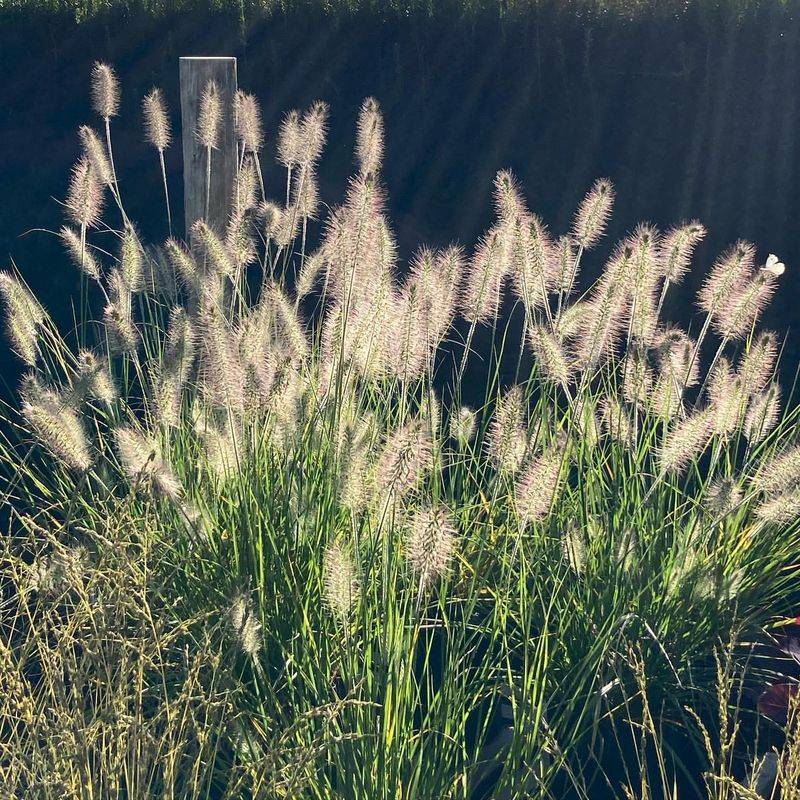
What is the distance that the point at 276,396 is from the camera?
6.91 ft

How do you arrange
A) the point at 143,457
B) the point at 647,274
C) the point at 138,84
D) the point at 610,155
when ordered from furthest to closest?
the point at 138,84
the point at 610,155
the point at 647,274
the point at 143,457

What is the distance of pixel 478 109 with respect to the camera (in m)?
4.99

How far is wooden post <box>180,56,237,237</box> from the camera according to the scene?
3.50m

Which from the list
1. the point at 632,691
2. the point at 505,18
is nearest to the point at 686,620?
the point at 632,691

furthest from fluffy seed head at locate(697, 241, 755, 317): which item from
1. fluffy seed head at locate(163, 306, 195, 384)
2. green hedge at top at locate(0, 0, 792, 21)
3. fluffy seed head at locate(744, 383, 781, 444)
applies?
green hedge at top at locate(0, 0, 792, 21)

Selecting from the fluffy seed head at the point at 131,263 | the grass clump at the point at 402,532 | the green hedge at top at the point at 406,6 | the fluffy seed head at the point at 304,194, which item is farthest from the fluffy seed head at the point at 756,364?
the green hedge at top at the point at 406,6

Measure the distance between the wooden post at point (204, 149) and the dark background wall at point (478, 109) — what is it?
1.35 metres

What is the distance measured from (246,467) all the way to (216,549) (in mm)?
224

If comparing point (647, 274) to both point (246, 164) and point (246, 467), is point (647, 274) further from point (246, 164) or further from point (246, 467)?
point (246, 164)

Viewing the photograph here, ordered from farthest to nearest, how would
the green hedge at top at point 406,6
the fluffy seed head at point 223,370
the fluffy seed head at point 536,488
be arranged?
the green hedge at top at point 406,6, the fluffy seed head at point 223,370, the fluffy seed head at point 536,488

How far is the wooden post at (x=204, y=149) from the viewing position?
3500mm

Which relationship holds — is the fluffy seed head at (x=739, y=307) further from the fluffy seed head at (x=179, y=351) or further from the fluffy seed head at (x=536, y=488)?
the fluffy seed head at (x=179, y=351)

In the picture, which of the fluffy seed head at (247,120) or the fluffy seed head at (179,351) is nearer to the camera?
the fluffy seed head at (179,351)

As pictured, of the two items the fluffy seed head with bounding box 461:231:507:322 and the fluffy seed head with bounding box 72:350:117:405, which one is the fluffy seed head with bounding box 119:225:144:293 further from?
A: the fluffy seed head with bounding box 461:231:507:322
